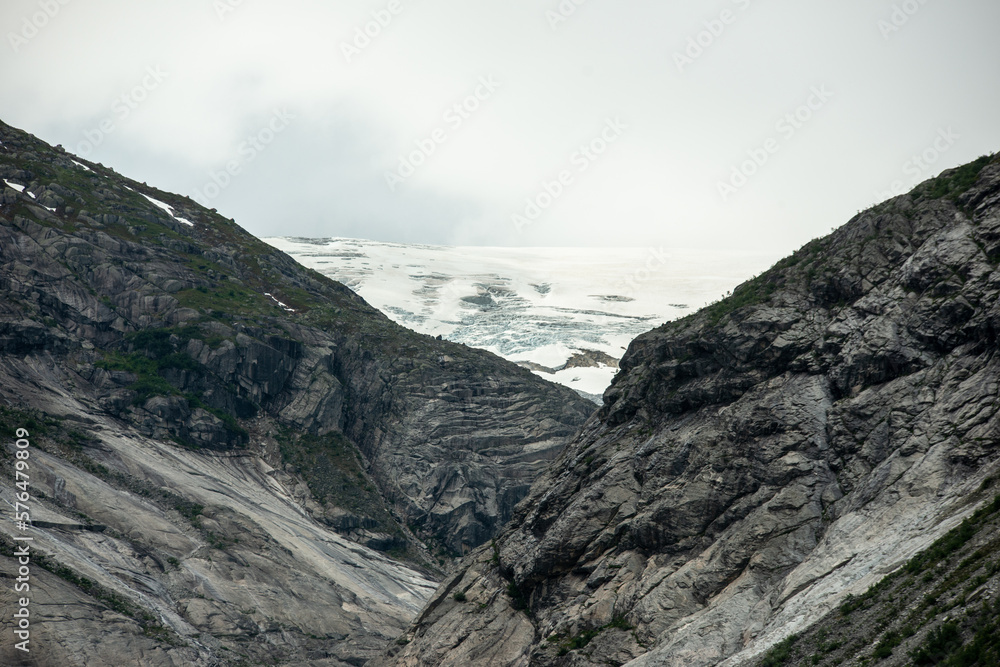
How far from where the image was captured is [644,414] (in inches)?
1832

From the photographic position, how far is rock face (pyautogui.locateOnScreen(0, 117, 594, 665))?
62.6 m

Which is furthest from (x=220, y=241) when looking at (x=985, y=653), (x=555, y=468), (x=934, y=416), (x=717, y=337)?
(x=985, y=653)

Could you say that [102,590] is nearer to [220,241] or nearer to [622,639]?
[622,639]

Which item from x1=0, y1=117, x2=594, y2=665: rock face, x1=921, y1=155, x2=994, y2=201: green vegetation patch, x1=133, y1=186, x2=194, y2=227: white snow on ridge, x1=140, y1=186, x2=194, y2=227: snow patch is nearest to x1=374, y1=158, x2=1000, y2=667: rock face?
x1=921, y1=155, x2=994, y2=201: green vegetation patch

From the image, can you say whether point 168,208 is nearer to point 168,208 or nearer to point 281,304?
point 168,208

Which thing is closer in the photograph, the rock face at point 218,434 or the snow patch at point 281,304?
the rock face at point 218,434

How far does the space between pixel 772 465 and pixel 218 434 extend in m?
74.2

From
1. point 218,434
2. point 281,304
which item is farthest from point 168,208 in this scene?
point 218,434

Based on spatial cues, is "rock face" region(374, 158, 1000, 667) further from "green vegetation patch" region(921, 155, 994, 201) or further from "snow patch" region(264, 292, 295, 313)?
"snow patch" region(264, 292, 295, 313)

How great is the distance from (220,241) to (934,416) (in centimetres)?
11874

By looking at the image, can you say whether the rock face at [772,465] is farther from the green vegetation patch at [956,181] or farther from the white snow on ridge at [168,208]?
the white snow on ridge at [168,208]

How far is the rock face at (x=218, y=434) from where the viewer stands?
205ft

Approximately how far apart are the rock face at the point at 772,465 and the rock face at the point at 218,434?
23253mm

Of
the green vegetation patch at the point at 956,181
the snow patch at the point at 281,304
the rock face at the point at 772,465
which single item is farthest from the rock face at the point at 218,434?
the green vegetation patch at the point at 956,181
